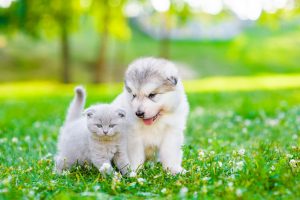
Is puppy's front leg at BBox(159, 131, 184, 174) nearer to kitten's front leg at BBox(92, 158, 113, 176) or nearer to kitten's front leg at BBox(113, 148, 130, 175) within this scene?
kitten's front leg at BBox(113, 148, 130, 175)

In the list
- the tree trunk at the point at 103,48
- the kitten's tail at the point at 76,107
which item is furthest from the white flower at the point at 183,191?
the tree trunk at the point at 103,48

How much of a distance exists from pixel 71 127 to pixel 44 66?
108 feet

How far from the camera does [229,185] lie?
406 cm

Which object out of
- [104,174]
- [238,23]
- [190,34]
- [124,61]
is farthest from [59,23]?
[238,23]

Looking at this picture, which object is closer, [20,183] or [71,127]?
[20,183]

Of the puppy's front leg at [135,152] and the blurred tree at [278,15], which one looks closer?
the puppy's front leg at [135,152]

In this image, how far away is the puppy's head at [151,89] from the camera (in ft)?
16.3

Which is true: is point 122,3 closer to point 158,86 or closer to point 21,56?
point 21,56

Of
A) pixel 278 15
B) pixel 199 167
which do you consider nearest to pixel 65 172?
pixel 199 167

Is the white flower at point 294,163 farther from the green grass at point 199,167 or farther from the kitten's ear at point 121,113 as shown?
the kitten's ear at point 121,113

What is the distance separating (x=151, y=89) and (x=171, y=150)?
86 centimetres

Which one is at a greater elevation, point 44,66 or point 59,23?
point 59,23

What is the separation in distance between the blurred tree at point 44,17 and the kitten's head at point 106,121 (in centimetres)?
2143

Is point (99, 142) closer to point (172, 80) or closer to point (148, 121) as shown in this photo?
point (148, 121)
